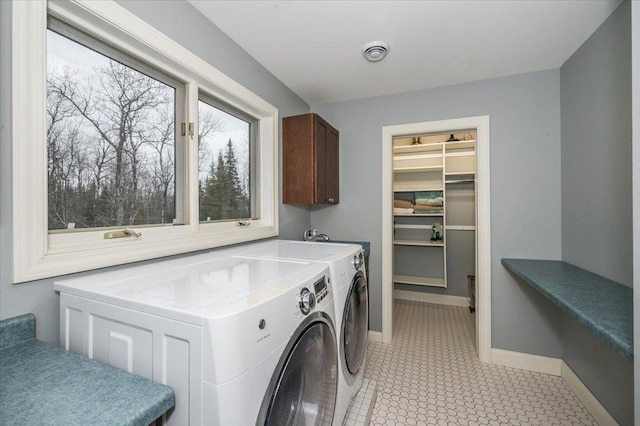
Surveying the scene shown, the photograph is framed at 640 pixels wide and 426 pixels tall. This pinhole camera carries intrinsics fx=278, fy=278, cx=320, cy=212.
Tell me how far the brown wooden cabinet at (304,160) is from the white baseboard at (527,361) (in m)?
1.93

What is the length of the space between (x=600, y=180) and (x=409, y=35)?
56.9 inches

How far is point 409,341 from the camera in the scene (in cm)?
264

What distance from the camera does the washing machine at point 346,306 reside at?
1263mm

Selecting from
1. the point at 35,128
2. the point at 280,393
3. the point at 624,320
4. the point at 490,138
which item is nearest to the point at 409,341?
the point at 624,320

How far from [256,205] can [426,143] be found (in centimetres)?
257

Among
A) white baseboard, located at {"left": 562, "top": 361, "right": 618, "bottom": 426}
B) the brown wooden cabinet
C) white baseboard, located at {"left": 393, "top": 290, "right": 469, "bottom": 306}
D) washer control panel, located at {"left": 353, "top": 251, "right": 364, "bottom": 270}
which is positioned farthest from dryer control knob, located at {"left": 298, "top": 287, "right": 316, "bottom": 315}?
white baseboard, located at {"left": 393, "top": 290, "right": 469, "bottom": 306}

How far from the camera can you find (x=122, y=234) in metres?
1.21

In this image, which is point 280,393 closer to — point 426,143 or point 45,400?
point 45,400

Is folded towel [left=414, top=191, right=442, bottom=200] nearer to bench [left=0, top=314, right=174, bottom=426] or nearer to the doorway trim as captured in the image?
the doorway trim

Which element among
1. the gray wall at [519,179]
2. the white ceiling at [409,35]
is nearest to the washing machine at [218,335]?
the white ceiling at [409,35]

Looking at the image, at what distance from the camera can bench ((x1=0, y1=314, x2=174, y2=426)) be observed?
0.56 m

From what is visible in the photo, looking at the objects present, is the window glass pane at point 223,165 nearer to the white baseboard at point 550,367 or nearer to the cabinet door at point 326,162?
the cabinet door at point 326,162

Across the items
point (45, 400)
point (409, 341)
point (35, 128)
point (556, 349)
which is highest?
point (35, 128)

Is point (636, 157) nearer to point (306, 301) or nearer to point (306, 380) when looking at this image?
point (306, 301)
